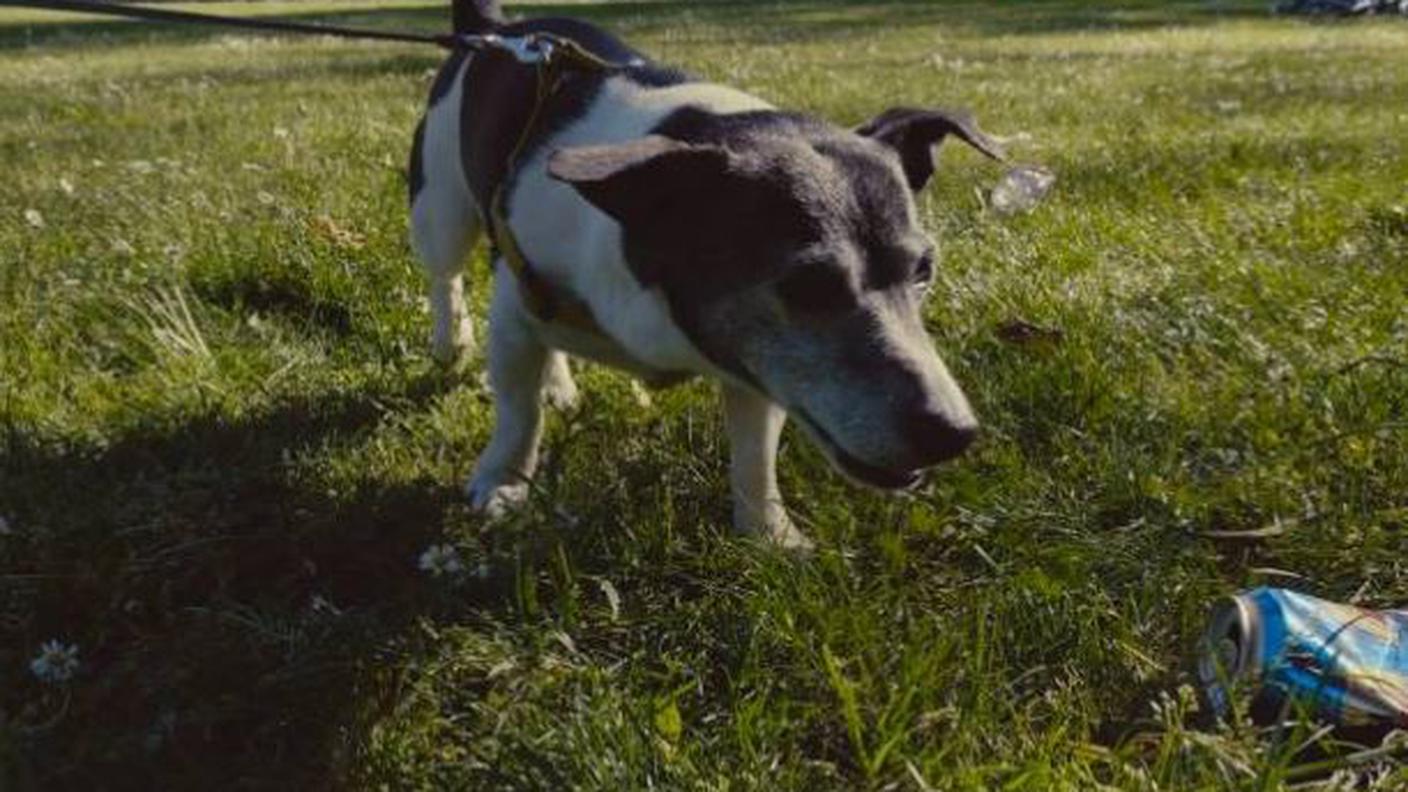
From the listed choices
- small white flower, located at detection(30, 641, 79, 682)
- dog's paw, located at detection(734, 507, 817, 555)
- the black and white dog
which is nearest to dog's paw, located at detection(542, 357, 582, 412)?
the black and white dog

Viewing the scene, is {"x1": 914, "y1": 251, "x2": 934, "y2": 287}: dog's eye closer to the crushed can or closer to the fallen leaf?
the crushed can

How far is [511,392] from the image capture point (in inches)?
139

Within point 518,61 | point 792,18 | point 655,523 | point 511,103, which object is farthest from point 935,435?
point 792,18

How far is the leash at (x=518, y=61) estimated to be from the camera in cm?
322

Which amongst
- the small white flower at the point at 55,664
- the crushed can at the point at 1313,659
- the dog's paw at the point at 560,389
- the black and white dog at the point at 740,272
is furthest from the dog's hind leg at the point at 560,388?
the crushed can at the point at 1313,659

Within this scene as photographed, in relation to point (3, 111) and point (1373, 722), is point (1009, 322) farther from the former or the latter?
point (3, 111)

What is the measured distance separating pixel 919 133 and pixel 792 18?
65.3 ft

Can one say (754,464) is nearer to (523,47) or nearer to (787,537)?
(787,537)

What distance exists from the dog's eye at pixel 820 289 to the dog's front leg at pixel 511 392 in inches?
37.6

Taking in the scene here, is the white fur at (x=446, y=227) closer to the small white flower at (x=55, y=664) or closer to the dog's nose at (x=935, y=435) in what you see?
the small white flower at (x=55, y=664)

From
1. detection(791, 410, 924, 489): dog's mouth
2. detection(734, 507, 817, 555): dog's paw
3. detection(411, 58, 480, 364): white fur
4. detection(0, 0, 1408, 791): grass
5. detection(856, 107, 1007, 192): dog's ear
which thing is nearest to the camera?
detection(0, 0, 1408, 791): grass

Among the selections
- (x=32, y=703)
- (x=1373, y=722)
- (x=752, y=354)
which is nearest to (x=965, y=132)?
(x=752, y=354)

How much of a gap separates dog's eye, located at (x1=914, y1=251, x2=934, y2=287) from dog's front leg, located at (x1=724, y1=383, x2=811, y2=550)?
1.47ft

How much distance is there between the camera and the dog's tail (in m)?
4.78
